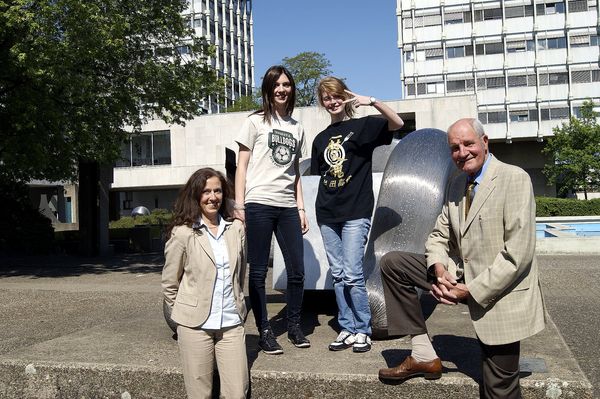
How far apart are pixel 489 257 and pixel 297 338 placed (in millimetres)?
1684

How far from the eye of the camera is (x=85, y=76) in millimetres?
13680

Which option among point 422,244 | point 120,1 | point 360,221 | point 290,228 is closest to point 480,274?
point 360,221

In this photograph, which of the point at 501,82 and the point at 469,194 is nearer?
the point at 469,194

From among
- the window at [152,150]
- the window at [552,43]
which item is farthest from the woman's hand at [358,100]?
the window at [552,43]

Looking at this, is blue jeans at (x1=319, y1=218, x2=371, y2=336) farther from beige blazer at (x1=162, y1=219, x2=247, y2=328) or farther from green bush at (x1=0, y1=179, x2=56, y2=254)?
green bush at (x1=0, y1=179, x2=56, y2=254)

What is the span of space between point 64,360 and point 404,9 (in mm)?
49906

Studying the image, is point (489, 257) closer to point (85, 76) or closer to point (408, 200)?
point (408, 200)

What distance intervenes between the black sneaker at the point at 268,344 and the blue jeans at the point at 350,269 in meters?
0.48

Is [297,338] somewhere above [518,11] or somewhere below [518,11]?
below

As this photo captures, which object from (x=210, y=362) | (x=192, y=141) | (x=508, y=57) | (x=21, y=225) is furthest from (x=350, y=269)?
(x=508, y=57)

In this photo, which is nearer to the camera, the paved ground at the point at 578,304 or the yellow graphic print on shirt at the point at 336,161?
the yellow graphic print on shirt at the point at 336,161

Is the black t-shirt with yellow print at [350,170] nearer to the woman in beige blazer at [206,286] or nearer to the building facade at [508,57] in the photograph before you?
the woman in beige blazer at [206,286]

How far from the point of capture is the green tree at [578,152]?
128ft

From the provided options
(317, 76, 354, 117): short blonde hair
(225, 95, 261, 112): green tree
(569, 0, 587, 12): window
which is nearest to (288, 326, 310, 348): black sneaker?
(317, 76, 354, 117): short blonde hair
